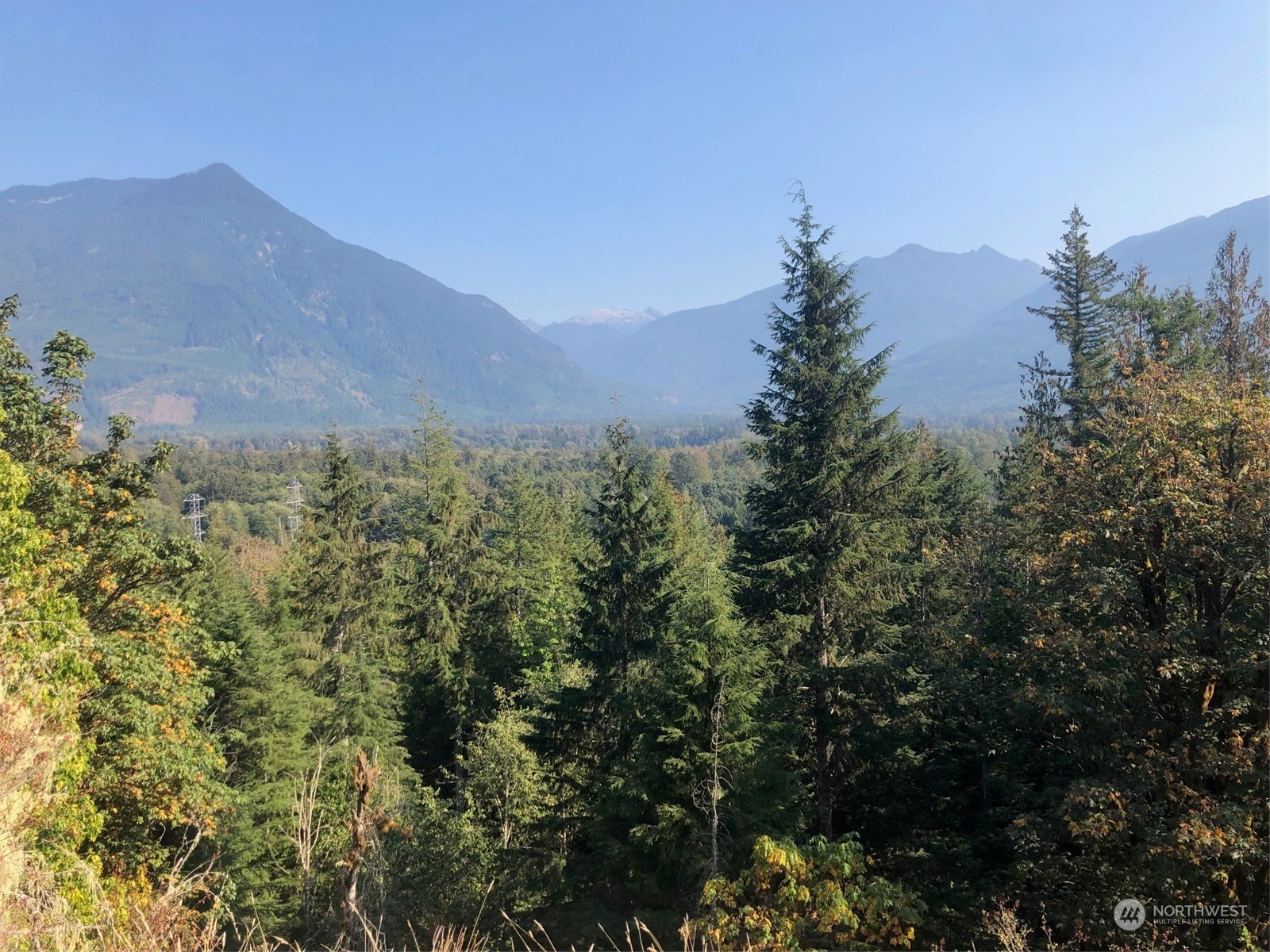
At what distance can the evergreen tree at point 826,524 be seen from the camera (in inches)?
519

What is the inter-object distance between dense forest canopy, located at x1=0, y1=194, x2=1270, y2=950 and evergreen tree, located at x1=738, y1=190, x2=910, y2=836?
9 cm

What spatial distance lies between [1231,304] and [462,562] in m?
26.0

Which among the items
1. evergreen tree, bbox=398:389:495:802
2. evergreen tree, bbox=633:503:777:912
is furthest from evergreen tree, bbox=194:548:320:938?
evergreen tree, bbox=633:503:777:912

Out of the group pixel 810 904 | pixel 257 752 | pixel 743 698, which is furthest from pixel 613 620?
pixel 257 752

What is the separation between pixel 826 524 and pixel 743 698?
4133 mm

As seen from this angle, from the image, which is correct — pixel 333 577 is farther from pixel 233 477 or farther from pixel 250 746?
pixel 233 477

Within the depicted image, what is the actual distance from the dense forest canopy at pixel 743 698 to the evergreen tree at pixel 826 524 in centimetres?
9

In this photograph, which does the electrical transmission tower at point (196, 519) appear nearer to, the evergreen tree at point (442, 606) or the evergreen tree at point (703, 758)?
the evergreen tree at point (442, 606)

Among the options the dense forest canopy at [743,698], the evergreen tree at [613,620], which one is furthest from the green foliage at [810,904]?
the evergreen tree at [613,620]

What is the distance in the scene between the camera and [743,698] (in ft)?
35.6

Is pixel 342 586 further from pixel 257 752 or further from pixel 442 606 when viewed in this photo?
pixel 257 752

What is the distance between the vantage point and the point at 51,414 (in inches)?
465

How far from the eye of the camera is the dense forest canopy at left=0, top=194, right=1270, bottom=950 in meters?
7.53

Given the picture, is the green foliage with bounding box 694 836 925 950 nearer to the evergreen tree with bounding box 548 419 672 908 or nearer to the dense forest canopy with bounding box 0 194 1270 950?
the dense forest canopy with bounding box 0 194 1270 950
